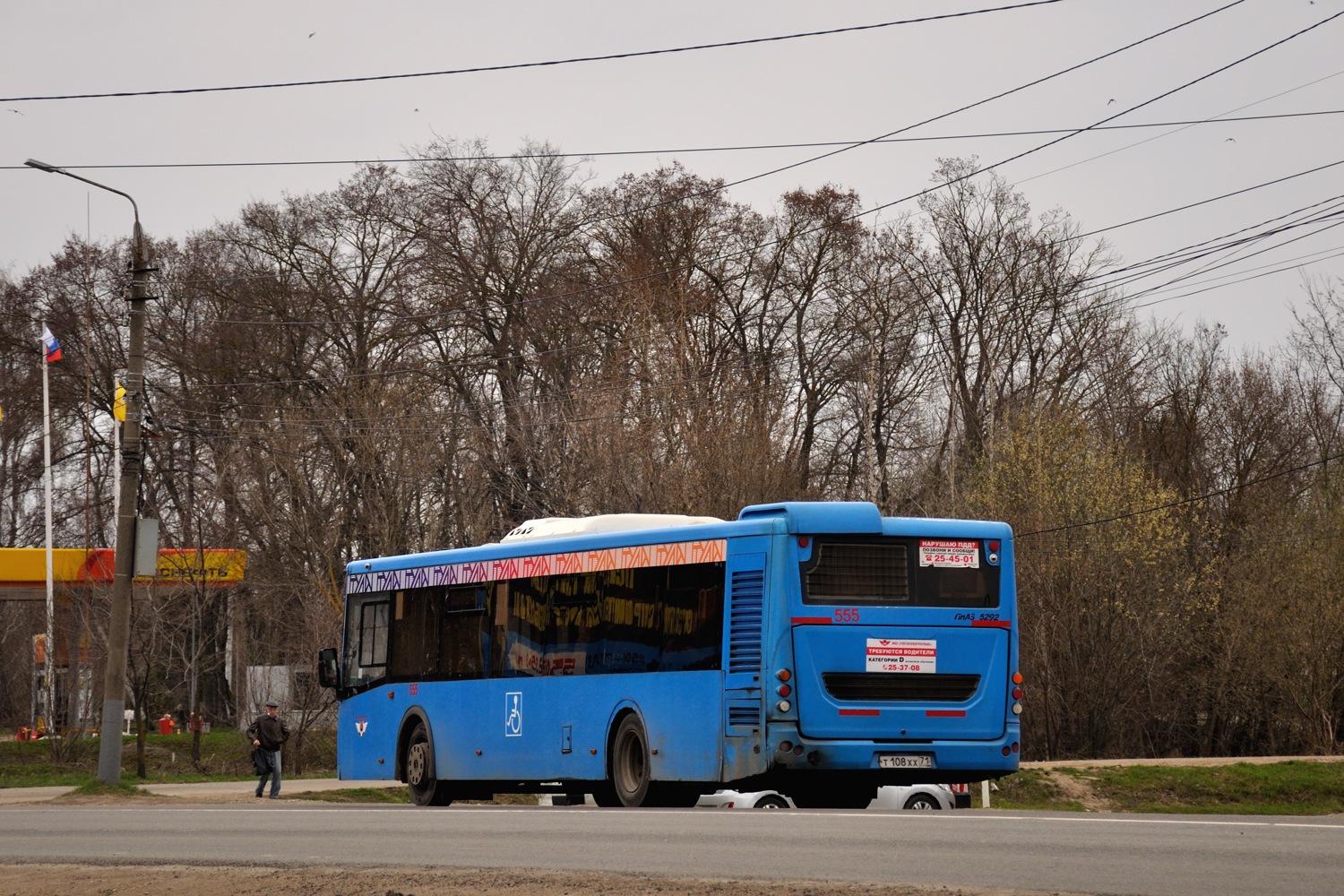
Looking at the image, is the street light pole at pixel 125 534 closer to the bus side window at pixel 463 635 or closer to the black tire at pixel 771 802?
the bus side window at pixel 463 635

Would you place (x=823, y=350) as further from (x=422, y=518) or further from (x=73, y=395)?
(x=73, y=395)

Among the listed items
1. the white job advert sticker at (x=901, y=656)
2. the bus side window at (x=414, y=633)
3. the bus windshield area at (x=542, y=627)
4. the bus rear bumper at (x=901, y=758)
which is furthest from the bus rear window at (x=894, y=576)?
the bus side window at (x=414, y=633)

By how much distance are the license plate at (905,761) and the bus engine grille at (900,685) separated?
553mm

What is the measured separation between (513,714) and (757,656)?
464 cm

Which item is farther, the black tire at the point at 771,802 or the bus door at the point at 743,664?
the black tire at the point at 771,802

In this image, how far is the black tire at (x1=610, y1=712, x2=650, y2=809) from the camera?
19.3 m

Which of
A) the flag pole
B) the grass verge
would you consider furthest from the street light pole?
the grass verge

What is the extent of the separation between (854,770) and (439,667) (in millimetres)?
6987

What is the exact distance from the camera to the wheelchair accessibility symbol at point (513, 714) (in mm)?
21203

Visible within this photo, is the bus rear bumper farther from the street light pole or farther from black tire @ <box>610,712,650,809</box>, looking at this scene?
the street light pole

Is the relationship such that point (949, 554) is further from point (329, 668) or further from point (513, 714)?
point (329, 668)

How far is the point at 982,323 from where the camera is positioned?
51.8m

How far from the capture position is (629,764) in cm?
1962

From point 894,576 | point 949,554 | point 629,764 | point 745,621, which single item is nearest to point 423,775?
point 629,764
